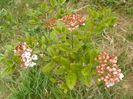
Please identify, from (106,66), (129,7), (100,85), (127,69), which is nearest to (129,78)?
(127,69)

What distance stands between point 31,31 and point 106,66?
108 centimetres

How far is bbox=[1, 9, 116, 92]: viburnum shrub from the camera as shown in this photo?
2535 millimetres

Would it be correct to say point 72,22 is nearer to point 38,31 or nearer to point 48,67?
point 48,67

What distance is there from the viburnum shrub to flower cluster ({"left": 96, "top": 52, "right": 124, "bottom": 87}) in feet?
0.30

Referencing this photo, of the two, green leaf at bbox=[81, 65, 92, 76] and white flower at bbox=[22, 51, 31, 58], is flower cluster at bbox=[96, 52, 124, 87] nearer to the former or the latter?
green leaf at bbox=[81, 65, 92, 76]

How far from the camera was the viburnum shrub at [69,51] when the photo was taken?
254cm

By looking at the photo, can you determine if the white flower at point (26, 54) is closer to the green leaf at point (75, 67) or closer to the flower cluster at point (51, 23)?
the green leaf at point (75, 67)

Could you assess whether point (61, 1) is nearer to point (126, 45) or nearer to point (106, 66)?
point (126, 45)

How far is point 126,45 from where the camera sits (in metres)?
3.05

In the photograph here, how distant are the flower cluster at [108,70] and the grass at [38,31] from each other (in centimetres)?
32

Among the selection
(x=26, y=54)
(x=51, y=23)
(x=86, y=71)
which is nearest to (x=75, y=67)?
(x=86, y=71)

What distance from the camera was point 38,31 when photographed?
3287mm

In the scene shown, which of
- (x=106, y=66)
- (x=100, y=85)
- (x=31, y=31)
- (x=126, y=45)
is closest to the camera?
(x=106, y=66)

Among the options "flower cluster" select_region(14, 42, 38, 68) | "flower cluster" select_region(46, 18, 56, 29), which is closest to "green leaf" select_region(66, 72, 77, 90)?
"flower cluster" select_region(14, 42, 38, 68)
